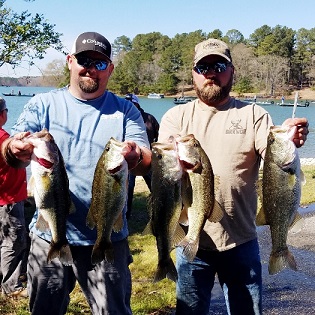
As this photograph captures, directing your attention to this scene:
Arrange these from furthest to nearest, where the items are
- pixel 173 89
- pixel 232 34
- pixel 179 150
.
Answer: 1. pixel 232 34
2. pixel 173 89
3. pixel 179 150

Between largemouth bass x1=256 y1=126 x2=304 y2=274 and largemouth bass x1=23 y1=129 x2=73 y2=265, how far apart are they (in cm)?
152

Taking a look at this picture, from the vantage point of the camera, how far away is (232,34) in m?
133

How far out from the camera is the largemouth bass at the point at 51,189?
311 cm

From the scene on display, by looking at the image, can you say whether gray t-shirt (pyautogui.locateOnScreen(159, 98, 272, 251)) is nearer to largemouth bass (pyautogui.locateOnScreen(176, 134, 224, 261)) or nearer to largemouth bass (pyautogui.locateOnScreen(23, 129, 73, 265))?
largemouth bass (pyautogui.locateOnScreen(176, 134, 224, 261))

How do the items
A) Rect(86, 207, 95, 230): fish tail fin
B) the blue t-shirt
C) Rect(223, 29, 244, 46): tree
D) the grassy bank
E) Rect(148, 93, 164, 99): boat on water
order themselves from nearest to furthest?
1. Rect(86, 207, 95, 230): fish tail fin
2. the blue t-shirt
3. the grassy bank
4. Rect(148, 93, 164, 99): boat on water
5. Rect(223, 29, 244, 46): tree

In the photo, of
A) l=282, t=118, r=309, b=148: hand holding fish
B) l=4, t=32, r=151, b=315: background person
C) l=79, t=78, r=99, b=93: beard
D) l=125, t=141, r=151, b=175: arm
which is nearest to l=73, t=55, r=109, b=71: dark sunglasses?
l=4, t=32, r=151, b=315: background person

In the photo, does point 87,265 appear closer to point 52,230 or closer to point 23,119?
point 52,230

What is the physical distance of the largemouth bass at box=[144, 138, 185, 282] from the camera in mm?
3166

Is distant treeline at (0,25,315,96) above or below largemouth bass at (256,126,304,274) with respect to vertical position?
above

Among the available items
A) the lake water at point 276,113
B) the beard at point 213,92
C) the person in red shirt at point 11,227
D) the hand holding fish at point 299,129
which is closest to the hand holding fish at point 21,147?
the beard at point 213,92

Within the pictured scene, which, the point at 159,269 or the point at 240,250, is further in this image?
the point at 240,250

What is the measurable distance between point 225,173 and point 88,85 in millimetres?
1407

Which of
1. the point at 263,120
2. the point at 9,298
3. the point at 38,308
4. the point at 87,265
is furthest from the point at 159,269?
the point at 9,298

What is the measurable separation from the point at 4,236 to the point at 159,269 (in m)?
→ 3.40
